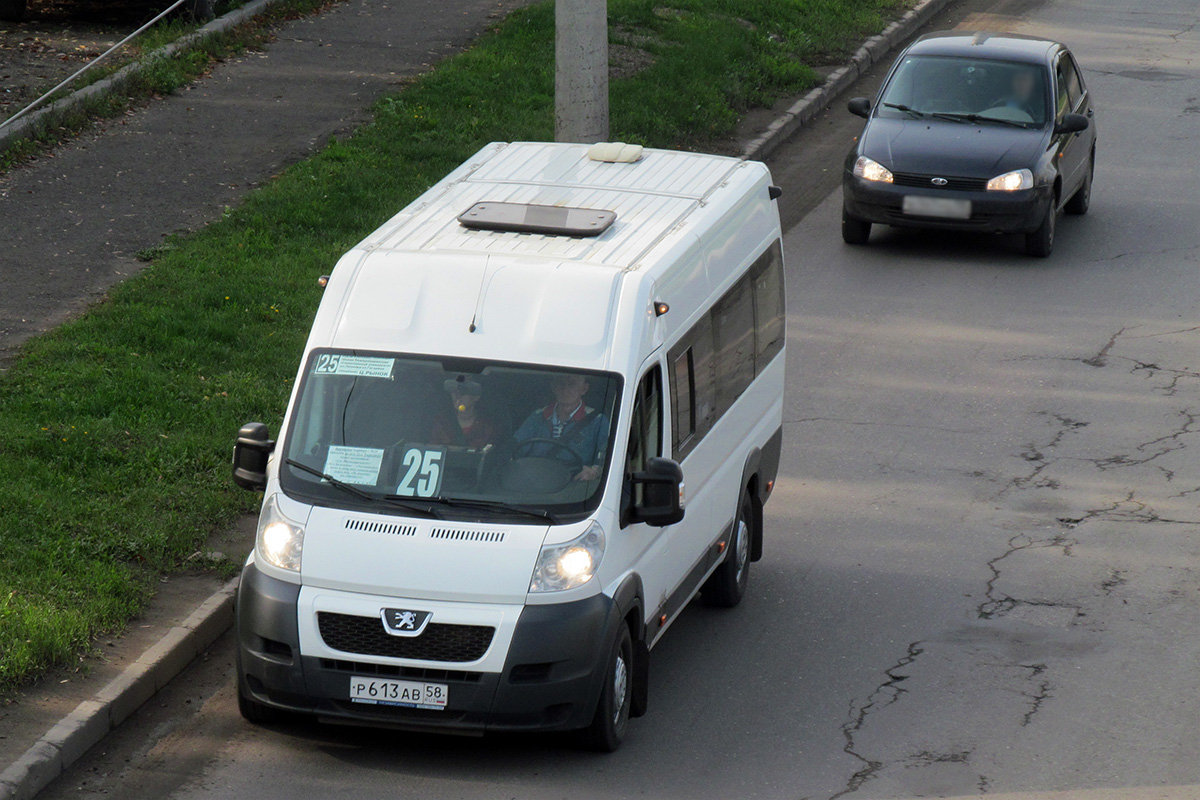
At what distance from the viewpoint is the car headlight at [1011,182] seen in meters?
15.7

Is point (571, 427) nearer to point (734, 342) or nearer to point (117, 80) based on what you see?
point (734, 342)

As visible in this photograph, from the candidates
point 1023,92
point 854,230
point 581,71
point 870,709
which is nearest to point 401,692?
point 870,709

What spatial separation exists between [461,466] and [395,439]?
33cm

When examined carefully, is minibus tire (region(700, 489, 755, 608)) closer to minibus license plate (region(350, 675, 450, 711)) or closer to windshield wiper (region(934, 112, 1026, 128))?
minibus license plate (region(350, 675, 450, 711))

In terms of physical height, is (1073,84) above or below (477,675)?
above

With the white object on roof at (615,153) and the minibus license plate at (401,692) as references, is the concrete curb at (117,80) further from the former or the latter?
the minibus license plate at (401,692)

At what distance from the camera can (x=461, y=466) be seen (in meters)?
7.58

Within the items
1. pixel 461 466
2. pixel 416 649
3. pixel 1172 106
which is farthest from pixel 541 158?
pixel 1172 106

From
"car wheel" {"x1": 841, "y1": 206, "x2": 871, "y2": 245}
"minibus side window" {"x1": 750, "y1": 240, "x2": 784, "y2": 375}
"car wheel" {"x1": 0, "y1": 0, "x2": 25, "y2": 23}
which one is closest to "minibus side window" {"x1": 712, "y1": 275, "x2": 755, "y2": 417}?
"minibus side window" {"x1": 750, "y1": 240, "x2": 784, "y2": 375}

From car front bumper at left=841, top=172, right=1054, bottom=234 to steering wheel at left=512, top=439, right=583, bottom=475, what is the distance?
8882mm

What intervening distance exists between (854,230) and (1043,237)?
1737mm

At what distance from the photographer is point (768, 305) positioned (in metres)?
10.2

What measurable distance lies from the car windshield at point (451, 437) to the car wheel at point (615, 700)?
65cm

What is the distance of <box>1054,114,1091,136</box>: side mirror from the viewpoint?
16.0 m
